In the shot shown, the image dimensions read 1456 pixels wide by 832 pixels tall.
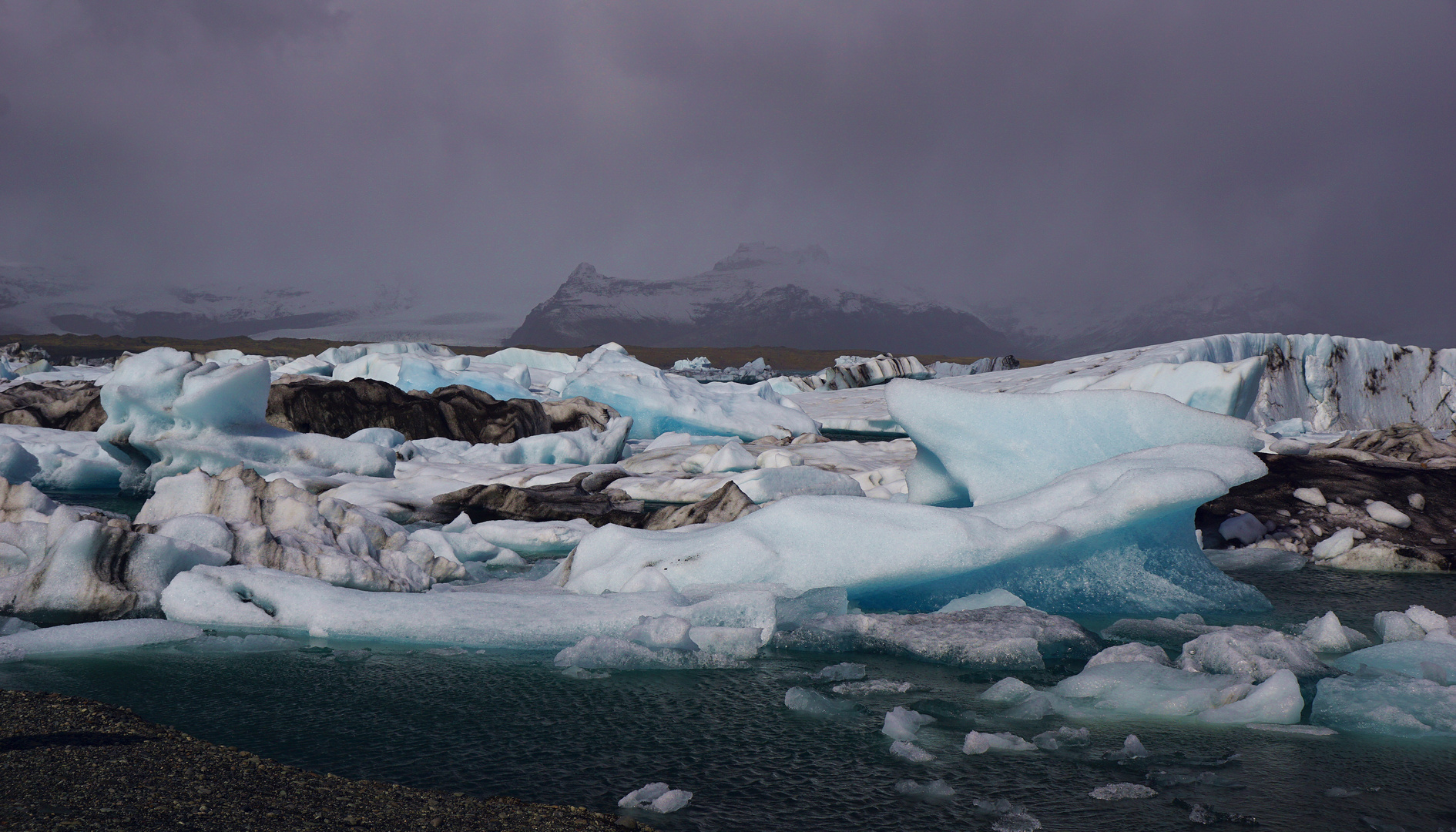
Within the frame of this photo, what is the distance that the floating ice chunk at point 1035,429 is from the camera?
782cm

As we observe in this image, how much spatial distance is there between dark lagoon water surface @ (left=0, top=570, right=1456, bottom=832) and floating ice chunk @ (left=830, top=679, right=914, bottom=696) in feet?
0.18

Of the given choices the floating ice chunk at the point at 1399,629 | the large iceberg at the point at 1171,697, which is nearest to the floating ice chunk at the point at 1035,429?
the floating ice chunk at the point at 1399,629

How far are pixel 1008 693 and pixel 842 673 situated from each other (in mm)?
873

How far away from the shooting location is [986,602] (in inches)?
241

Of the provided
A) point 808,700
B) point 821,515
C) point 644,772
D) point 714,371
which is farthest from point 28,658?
point 714,371

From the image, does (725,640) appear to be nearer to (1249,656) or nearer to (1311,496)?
(1249,656)

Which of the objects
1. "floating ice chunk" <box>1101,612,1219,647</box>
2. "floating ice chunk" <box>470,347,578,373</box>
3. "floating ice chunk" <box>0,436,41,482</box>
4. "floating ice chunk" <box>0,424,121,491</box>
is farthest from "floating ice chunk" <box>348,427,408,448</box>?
"floating ice chunk" <box>470,347,578,373</box>

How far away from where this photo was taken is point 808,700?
4230 millimetres

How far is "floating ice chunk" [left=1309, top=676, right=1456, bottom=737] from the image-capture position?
397cm

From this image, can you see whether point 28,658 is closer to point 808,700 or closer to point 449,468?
point 808,700

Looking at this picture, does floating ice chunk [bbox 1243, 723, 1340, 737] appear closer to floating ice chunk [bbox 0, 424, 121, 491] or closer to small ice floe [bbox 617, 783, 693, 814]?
small ice floe [bbox 617, 783, 693, 814]

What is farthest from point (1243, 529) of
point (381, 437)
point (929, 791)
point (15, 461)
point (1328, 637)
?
point (15, 461)

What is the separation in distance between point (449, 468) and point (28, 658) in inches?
349

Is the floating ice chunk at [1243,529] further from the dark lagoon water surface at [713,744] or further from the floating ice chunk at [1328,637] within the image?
the dark lagoon water surface at [713,744]
